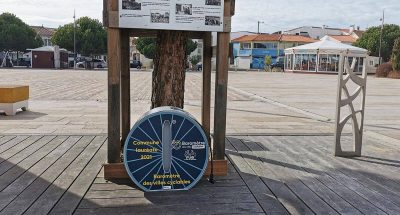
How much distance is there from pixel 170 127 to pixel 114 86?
772mm

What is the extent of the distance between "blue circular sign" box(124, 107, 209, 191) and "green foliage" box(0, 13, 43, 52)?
5963cm

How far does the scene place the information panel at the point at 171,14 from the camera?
388 cm

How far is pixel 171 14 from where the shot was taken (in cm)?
393

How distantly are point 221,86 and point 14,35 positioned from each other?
60.2 metres

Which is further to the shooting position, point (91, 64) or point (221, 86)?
point (91, 64)

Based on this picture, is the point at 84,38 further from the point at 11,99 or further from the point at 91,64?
the point at 11,99

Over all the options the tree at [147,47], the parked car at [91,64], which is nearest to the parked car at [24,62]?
the parked car at [91,64]

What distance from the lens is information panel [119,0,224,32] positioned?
12.7 feet

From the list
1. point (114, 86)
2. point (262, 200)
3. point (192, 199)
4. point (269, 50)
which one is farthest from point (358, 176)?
point (269, 50)

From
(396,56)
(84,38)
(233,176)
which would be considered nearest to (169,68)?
(233,176)

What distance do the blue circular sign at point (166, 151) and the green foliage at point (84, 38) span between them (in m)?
54.1

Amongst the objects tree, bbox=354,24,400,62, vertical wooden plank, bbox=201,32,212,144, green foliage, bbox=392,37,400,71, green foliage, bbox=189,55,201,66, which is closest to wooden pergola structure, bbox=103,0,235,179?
vertical wooden plank, bbox=201,32,212,144

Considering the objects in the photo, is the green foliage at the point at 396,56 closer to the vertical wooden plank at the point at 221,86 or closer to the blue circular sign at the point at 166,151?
the vertical wooden plank at the point at 221,86

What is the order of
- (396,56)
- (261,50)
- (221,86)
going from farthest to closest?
(261,50) < (396,56) < (221,86)
